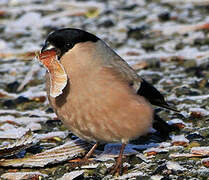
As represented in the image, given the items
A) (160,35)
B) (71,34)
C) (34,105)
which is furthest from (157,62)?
(71,34)

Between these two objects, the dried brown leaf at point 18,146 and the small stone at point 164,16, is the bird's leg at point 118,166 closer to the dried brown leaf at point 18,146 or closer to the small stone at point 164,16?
the dried brown leaf at point 18,146

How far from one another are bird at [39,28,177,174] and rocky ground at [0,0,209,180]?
0.30 metres

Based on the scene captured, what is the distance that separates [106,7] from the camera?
750cm

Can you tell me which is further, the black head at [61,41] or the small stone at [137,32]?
the small stone at [137,32]

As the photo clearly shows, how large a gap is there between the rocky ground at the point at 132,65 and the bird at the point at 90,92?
30 centimetres

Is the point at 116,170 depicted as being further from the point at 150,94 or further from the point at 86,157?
the point at 150,94

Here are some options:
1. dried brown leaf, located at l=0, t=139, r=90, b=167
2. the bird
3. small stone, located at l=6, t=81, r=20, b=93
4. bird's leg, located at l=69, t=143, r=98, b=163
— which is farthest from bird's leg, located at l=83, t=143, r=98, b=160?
small stone, located at l=6, t=81, r=20, b=93

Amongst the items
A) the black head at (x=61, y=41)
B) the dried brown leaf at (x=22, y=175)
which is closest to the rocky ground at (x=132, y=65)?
the dried brown leaf at (x=22, y=175)

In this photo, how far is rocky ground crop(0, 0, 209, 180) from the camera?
3.46m

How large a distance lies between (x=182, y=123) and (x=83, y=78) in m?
1.20

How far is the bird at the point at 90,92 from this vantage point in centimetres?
321

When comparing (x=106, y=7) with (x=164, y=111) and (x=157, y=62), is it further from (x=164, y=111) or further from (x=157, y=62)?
(x=164, y=111)

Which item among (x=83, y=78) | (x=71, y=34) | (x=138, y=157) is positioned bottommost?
(x=138, y=157)

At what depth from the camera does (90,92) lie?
10.5 feet
